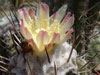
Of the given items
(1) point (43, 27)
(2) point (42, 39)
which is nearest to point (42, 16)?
(1) point (43, 27)

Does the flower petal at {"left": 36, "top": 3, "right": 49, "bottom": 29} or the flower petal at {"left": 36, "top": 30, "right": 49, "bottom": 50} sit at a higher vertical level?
the flower petal at {"left": 36, "top": 3, "right": 49, "bottom": 29}

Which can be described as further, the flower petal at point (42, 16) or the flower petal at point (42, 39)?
the flower petal at point (42, 16)

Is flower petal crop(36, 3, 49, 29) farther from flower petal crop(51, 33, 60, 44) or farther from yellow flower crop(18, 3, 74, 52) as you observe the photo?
flower petal crop(51, 33, 60, 44)

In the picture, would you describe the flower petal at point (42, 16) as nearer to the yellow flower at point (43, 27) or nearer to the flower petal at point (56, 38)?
the yellow flower at point (43, 27)

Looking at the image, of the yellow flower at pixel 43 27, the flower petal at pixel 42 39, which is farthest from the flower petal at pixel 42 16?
the flower petal at pixel 42 39

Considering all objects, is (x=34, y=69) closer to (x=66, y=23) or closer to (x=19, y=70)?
(x=19, y=70)

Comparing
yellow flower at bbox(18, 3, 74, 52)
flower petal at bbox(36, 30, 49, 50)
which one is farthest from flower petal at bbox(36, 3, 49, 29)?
flower petal at bbox(36, 30, 49, 50)

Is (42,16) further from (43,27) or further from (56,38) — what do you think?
(56,38)

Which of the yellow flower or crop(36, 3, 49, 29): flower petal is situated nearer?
the yellow flower
